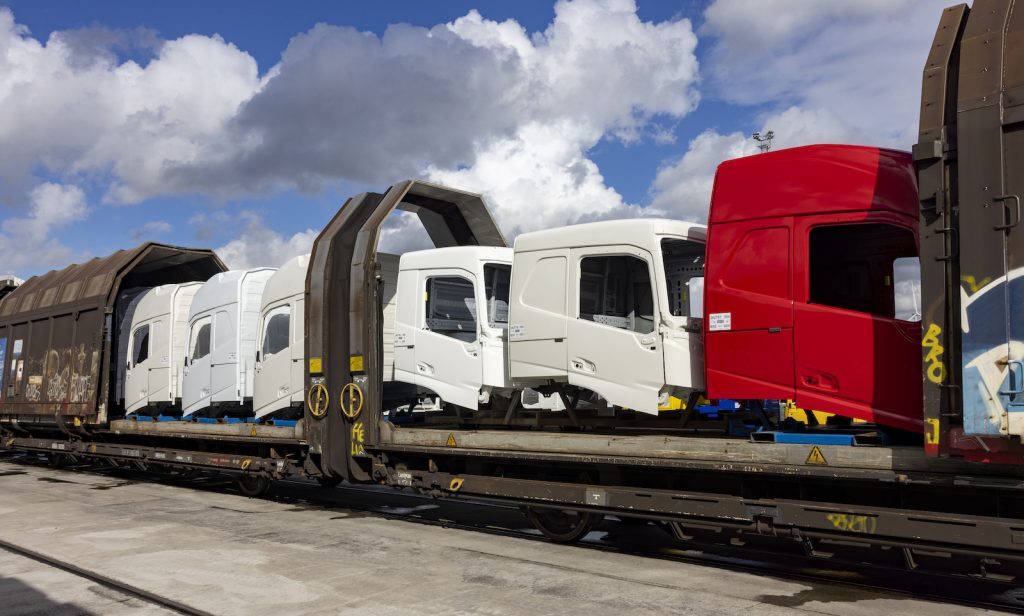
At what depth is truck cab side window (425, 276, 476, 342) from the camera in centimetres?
995

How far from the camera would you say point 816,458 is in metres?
6.39

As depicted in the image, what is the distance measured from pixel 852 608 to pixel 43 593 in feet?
21.8

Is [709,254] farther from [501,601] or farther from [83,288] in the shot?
[83,288]

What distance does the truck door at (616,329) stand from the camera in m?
7.71

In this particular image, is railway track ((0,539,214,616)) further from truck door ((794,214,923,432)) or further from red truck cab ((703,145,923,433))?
truck door ((794,214,923,432))

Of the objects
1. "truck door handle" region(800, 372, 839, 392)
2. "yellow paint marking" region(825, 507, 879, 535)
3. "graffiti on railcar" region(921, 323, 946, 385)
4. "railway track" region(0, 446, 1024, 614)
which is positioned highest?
"graffiti on railcar" region(921, 323, 946, 385)

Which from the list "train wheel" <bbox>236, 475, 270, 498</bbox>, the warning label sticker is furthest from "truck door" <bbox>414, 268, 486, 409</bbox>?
"train wheel" <bbox>236, 475, 270, 498</bbox>

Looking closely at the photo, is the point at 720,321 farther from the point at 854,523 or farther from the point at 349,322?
the point at 349,322

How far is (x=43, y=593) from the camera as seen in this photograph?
6.93m

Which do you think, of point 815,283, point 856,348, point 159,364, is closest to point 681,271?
point 815,283

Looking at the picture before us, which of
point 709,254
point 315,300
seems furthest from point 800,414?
point 315,300

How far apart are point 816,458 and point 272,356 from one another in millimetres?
8312

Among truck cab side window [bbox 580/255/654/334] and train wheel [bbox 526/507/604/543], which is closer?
truck cab side window [bbox 580/255/654/334]

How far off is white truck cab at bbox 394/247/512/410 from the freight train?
A: 0.03 metres
